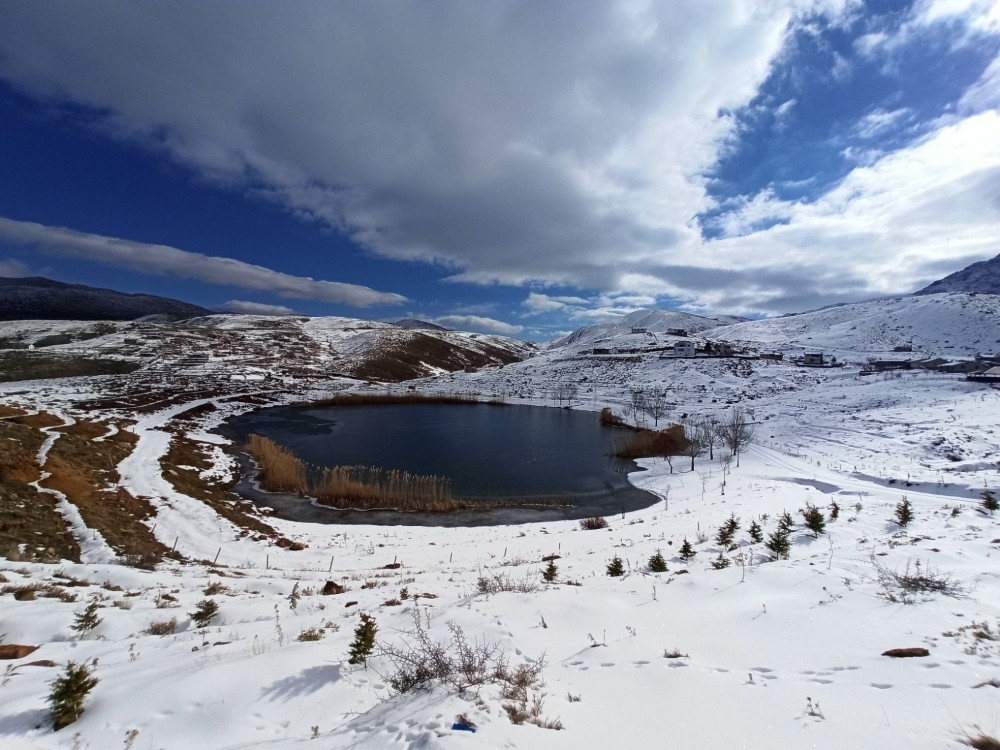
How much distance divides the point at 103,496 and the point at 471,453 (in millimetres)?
27850

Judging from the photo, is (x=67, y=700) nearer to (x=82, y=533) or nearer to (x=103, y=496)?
(x=82, y=533)

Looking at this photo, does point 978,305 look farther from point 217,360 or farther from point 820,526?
point 217,360

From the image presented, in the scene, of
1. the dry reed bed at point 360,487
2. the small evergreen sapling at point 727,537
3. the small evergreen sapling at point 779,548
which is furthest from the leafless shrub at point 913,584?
the dry reed bed at point 360,487

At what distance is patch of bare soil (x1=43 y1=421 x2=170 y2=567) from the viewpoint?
47.0ft

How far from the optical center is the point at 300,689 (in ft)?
15.9

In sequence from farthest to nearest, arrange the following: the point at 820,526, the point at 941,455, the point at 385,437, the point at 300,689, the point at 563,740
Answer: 1. the point at 385,437
2. the point at 941,455
3. the point at 820,526
4. the point at 300,689
5. the point at 563,740

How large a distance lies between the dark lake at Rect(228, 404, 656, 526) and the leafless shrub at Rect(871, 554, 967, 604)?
59.9ft

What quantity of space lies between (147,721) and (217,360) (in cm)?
12489

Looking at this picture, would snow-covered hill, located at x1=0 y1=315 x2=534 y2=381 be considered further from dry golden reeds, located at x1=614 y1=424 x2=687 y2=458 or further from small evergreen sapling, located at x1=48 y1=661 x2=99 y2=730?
small evergreen sapling, located at x1=48 y1=661 x2=99 y2=730

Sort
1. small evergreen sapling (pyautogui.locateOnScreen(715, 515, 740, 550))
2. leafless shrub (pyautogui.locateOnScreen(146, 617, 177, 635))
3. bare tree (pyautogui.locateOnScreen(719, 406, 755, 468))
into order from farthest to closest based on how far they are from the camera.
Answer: bare tree (pyautogui.locateOnScreen(719, 406, 755, 468)), small evergreen sapling (pyautogui.locateOnScreen(715, 515, 740, 550)), leafless shrub (pyautogui.locateOnScreen(146, 617, 177, 635))

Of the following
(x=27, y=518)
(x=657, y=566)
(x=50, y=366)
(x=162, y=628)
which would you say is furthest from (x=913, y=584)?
(x=50, y=366)

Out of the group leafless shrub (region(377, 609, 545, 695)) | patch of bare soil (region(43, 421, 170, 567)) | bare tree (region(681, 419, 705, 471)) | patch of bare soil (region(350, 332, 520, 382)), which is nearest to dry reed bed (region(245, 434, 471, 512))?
patch of bare soil (region(43, 421, 170, 567))

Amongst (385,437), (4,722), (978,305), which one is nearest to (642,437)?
(385,437)

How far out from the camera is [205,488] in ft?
84.9
